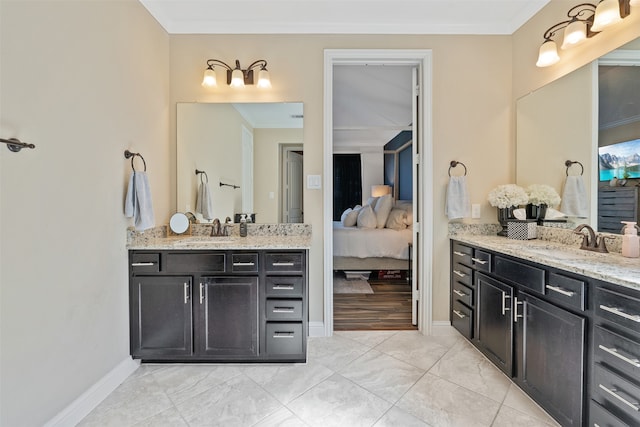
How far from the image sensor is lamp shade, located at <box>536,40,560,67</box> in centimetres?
211

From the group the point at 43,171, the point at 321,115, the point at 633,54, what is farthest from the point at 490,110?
the point at 43,171

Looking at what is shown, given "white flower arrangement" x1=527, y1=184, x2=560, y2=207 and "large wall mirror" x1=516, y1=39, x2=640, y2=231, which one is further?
"white flower arrangement" x1=527, y1=184, x2=560, y2=207

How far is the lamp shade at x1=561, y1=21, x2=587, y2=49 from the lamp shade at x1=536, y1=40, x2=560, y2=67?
0.45 feet

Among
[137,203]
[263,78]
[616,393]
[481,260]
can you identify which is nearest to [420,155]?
[481,260]

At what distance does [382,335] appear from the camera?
8.71ft

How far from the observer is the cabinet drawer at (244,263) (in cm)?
209

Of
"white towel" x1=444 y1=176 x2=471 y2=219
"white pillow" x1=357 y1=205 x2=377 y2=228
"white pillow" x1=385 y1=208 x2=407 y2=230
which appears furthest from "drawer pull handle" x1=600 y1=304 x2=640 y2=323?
"white pillow" x1=357 y1=205 x2=377 y2=228

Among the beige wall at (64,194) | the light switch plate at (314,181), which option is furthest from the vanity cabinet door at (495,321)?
the beige wall at (64,194)

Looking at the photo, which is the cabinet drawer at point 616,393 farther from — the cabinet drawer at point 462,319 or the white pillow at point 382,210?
the white pillow at point 382,210

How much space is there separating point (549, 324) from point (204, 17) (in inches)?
126

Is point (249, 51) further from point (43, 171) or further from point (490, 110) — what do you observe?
point (490, 110)

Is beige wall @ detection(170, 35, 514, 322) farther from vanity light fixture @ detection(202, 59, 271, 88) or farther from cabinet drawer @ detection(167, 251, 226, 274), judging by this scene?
cabinet drawer @ detection(167, 251, 226, 274)

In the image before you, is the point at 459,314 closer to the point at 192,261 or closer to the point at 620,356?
the point at 620,356

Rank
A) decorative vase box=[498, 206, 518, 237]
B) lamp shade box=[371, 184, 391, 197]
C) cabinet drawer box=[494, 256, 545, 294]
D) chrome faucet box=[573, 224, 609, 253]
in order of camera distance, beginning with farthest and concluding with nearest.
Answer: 1. lamp shade box=[371, 184, 391, 197]
2. decorative vase box=[498, 206, 518, 237]
3. chrome faucet box=[573, 224, 609, 253]
4. cabinet drawer box=[494, 256, 545, 294]
